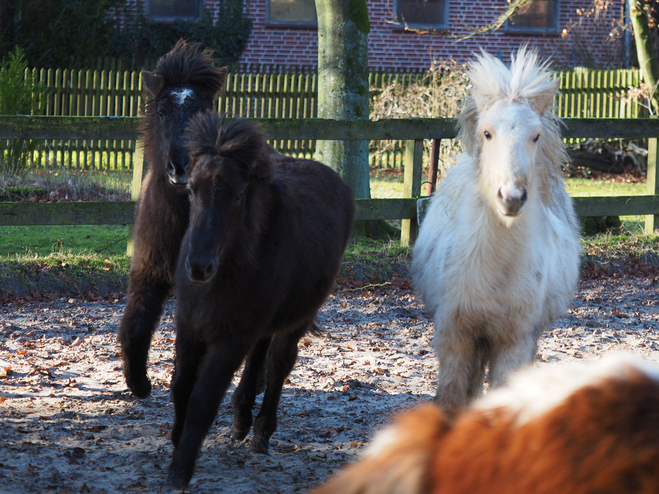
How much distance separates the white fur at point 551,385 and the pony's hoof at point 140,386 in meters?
3.48

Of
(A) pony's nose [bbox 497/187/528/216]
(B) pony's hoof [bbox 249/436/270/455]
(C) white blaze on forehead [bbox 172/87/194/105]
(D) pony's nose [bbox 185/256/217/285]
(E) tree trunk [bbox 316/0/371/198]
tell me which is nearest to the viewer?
(D) pony's nose [bbox 185/256/217/285]

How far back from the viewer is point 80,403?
4480 mm

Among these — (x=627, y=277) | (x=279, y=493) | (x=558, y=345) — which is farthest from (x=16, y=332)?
(x=627, y=277)

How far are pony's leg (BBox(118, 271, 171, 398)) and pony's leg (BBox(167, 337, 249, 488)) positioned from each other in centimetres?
115

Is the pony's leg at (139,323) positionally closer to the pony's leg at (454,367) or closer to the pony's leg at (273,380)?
the pony's leg at (273,380)

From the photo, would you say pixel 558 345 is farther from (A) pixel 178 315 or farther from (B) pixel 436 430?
(B) pixel 436 430

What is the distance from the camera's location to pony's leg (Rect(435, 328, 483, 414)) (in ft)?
12.3

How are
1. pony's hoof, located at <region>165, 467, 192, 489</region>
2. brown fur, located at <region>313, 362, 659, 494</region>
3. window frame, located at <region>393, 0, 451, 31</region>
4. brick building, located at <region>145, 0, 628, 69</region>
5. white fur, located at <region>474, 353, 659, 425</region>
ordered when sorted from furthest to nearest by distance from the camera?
window frame, located at <region>393, 0, 451, 31</region> < brick building, located at <region>145, 0, 628, 69</region> < pony's hoof, located at <region>165, 467, 192, 489</region> < white fur, located at <region>474, 353, 659, 425</region> < brown fur, located at <region>313, 362, 659, 494</region>

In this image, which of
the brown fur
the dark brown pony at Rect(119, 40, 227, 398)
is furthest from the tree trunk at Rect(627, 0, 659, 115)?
the brown fur

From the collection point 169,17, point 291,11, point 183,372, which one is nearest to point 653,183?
point 183,372

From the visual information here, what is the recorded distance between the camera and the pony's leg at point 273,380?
400 centimetres

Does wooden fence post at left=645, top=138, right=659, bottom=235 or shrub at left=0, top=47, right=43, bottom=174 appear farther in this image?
shrub at left=0, top=47, right=43, bottom=174

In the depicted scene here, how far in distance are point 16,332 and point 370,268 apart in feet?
11.3

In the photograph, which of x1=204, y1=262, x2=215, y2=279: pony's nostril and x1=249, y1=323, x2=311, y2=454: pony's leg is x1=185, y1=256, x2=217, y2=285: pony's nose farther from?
x1=249, y1=323, x2=311, y2=454: pony's leg
